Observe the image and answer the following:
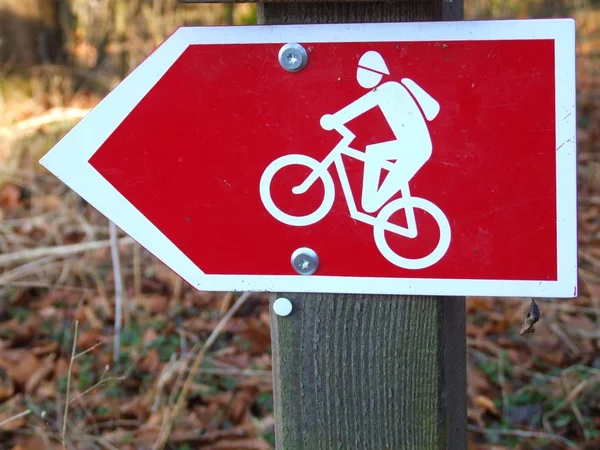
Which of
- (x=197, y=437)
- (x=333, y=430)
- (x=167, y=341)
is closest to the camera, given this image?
(x=333, y=430)

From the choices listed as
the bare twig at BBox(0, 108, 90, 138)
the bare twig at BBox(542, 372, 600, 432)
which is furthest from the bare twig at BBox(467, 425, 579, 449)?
the bare twig at BBox(0, 108, 90, 138)

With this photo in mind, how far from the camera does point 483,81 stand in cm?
99

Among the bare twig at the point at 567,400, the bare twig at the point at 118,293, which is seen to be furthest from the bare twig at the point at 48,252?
the bare twig at the point at 567,400

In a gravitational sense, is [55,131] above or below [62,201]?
above

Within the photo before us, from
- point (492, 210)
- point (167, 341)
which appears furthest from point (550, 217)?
point (167, 341)

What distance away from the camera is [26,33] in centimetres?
544

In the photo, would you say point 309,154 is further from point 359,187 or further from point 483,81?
point 483,81

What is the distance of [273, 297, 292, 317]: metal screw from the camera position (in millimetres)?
1094

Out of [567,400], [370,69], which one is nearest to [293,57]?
[370,69]

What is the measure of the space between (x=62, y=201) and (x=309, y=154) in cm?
311

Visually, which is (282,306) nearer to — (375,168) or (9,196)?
(375,168)

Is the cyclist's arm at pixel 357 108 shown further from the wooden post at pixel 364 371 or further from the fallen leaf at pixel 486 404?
the fallen leaf at pixel 486 404

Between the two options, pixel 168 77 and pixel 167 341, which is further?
pixel 167 341

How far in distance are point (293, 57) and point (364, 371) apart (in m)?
0.46
